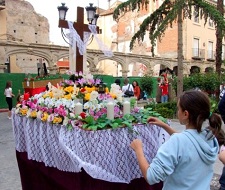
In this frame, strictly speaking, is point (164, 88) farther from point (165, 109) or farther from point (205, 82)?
point (165, 109)

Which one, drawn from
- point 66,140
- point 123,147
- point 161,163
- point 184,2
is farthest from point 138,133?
point 184,2

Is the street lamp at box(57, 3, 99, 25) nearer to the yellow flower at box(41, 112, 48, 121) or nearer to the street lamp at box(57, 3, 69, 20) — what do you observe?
the street lamp at box(57, 3, 69, 20)

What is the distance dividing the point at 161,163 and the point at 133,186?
1.60 metres

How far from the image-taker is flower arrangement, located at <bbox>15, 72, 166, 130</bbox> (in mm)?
3177

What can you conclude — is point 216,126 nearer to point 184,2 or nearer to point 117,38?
point 184,2

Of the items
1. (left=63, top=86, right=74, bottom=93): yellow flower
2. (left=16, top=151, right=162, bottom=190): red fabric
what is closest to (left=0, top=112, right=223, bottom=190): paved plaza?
(left=16, top=151, right=162, bottom=190): red fabric

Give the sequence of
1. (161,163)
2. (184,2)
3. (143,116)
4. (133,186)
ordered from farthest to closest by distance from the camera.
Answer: (184,2)
(143,116)
(133,186)
(161,163)

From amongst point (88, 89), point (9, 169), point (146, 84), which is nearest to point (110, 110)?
point (88, 89)

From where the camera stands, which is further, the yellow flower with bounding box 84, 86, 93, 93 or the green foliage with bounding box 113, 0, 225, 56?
the green foliage with bounding box 113, 0, 225, 56

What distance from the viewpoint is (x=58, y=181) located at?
3.51m

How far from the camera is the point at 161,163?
5.71 feet

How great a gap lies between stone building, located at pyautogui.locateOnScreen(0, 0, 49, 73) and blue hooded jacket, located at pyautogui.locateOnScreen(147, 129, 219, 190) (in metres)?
27.8

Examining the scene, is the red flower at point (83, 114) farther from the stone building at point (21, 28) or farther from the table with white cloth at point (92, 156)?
the stone building at point (21, 28)

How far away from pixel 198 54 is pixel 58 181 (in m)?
33.8
